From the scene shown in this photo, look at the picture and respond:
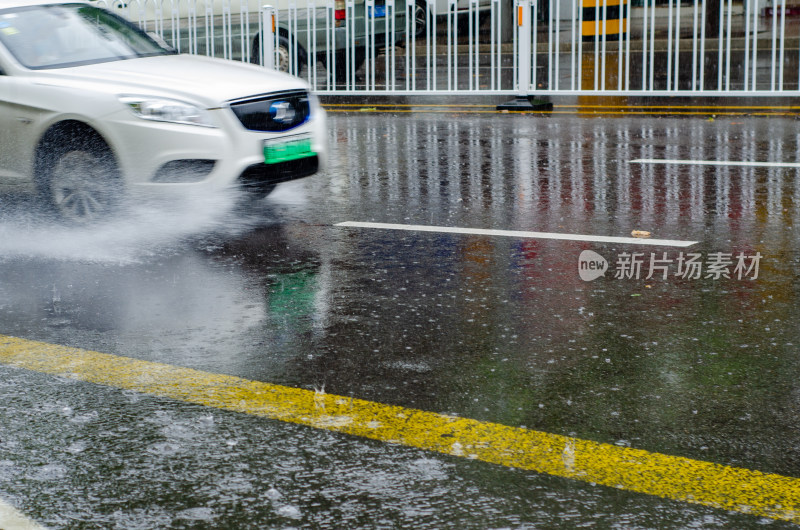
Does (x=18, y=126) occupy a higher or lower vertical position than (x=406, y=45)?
lower

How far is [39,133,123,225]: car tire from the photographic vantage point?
7055 mm

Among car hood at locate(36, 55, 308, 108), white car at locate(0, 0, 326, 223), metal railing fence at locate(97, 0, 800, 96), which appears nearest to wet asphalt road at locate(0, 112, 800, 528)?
white car at locate(0, 0, 326, 223)

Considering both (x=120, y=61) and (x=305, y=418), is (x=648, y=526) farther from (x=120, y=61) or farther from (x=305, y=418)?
(x=120, y=61)

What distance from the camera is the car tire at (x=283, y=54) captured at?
17359mm

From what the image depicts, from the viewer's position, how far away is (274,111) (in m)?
7.27

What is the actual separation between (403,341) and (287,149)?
3.07 m

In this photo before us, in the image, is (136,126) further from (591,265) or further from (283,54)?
(283,54)

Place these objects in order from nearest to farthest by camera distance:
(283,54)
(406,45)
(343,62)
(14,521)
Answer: (14,521), (406,45), (343,62), (283,54)

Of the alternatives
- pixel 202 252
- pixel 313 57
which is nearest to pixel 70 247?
pixel 202 252

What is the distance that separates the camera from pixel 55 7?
8031 mm

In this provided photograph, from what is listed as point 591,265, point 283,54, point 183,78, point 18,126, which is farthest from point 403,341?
point 283,54

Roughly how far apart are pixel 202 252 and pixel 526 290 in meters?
1.95

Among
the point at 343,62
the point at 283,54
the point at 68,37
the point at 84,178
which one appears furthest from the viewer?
the point at 283,54

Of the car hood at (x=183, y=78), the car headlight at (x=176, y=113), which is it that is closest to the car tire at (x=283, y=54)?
the car hood at (x=183, y=78)
